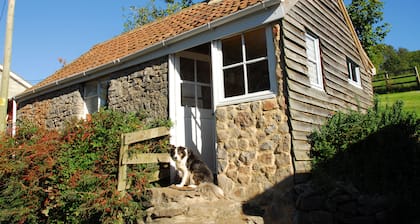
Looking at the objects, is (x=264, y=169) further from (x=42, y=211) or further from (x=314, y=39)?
(x=42, y=211)

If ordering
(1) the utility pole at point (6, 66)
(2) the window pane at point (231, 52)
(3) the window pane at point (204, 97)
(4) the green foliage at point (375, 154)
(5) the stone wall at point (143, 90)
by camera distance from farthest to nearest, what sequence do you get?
1. (1) the utility pole at point (6, 66)
2. (3) the window pane at point (204, 97)
3. (5) the stone wall at point (143, 90)
4. (2) the window pane at point (231, 52)
5. (4) the green foliage at point (375, 154)

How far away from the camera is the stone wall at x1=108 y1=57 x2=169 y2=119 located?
295 inches

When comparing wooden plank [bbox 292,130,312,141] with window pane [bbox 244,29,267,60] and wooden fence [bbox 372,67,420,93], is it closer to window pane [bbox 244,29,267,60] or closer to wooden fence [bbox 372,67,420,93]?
window pane [bbox 244,29,267,60]

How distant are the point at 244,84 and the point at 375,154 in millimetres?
2594

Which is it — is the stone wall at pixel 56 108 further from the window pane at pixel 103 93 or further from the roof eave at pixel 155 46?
the window pane at pixel 103 93

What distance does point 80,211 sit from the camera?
552 cm

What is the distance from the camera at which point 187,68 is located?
7848 millimetres

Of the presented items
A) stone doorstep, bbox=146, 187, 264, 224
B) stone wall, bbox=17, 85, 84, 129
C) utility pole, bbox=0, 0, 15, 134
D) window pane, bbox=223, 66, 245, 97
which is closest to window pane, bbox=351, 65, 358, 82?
window pane, bbox=223, 66, 245, 97

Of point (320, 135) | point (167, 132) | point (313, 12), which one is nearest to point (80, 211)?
point (167, 132)

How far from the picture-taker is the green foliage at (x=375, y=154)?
16.8ft

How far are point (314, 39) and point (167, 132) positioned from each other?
3898 mm

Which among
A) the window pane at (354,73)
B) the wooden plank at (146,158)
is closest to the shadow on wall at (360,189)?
the wooden plank at (146,158)

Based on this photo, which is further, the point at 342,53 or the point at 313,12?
the point at 342,53

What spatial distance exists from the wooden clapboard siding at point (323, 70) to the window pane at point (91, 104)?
243 inches
